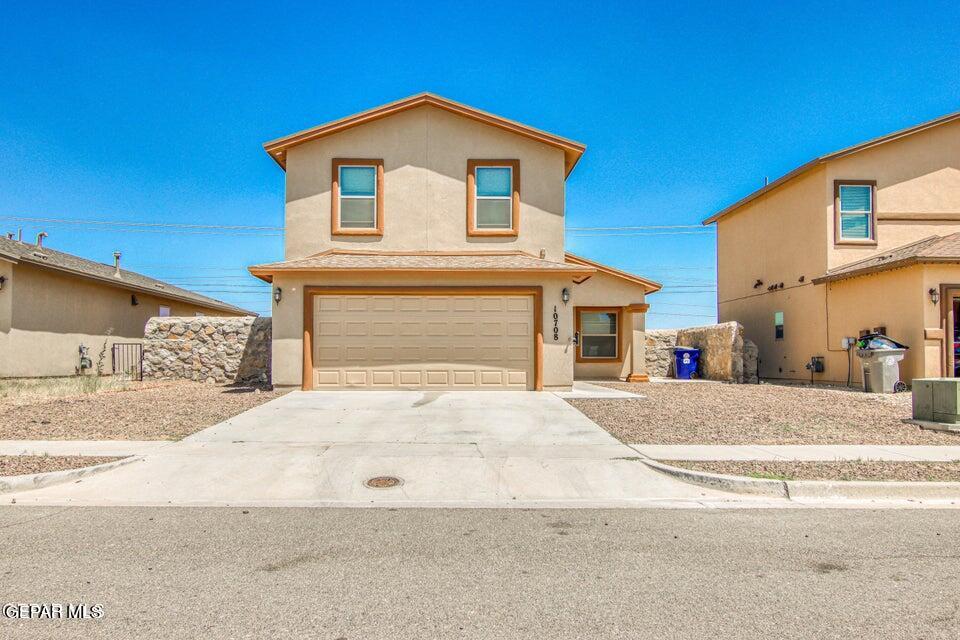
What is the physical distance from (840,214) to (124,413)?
19.7m

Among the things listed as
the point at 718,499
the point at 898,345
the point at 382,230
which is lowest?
the point at 718,499

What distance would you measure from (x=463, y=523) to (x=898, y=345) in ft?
47.7

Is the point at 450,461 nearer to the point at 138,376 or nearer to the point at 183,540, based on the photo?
the point at 183,540

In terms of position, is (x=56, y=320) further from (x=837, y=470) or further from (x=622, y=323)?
(x=837, y=470)

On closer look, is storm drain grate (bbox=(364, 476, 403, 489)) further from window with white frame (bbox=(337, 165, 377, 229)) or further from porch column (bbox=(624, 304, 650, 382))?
porch column (bbox=(624, 304, 650, 382))

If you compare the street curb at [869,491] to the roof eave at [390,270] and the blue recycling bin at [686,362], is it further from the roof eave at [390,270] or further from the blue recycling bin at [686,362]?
the blue recycling bin at [686,362]

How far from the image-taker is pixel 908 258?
47.8ft

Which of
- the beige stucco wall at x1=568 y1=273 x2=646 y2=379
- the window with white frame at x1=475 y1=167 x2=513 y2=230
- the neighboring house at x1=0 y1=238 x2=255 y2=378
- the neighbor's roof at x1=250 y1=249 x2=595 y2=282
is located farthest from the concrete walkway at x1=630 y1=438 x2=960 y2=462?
the neighboring house at x1=0 y1=238 x2=255 y2=378

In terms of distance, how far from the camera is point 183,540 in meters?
4.83

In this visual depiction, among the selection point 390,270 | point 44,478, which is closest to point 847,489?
point 44,478

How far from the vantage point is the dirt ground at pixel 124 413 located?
902 centimetres

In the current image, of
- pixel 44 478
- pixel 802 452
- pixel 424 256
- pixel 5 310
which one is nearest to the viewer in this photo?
pixel 44 478

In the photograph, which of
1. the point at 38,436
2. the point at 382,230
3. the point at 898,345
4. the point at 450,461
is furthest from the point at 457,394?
the point at 898,345

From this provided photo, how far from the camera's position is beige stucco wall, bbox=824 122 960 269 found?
17688 mm
